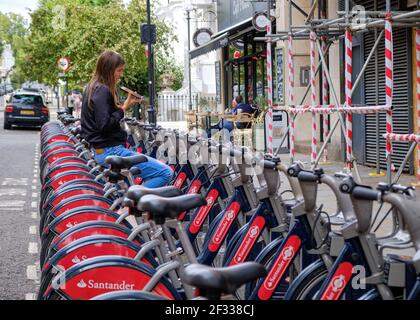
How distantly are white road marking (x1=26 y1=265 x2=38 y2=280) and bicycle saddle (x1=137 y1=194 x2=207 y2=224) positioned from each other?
363 centimetres

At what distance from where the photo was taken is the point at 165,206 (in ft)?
10.3

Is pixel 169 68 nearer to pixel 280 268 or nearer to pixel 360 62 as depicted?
pixel 360 62

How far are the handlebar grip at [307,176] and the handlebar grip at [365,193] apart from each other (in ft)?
1.63

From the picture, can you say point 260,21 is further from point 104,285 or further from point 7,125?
point 7,125

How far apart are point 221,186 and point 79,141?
4.02 meters

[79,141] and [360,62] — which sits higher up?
[360,62]

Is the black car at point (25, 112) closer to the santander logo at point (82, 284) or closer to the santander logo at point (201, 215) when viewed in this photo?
the santander logo at point (201, 215)

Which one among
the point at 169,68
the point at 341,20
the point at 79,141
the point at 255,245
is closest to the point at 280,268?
the point at 255,245

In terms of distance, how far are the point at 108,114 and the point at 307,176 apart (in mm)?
3027

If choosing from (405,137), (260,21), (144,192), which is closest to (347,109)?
(405,137)

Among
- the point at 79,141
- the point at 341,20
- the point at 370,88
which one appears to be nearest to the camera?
the point at 79,141

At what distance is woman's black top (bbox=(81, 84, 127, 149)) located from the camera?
6496mm
